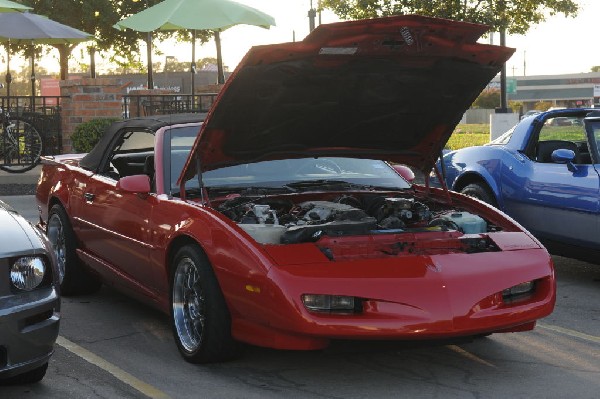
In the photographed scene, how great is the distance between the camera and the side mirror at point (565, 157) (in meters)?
8.30

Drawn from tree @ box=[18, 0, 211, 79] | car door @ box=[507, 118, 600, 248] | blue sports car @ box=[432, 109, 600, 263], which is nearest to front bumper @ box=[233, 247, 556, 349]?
blue sports car @ box=[432, 109, 600, 263]

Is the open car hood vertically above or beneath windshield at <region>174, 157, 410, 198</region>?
above

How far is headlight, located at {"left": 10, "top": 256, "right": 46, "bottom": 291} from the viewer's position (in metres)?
4.81

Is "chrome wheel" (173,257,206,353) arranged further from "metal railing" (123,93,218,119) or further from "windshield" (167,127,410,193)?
"metal railing" (123,93,218,119)

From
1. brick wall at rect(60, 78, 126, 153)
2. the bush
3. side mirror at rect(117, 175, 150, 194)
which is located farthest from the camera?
brick wall at rect(60, 78, 126, 153)

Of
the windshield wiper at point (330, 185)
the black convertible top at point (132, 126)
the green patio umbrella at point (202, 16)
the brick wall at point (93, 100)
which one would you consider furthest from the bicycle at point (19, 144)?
the windshield wiper at point (330, 185)

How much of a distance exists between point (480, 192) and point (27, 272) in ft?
18.3

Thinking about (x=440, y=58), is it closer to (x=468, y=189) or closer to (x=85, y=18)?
(x=468, y=189)

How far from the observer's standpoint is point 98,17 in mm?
39969

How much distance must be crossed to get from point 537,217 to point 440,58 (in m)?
3.04

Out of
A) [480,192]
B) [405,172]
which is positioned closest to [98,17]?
[480,192]

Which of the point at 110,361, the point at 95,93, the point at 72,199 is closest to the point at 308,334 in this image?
the point at 110,361

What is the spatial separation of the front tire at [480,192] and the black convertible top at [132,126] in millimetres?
3249

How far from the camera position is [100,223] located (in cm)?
711
